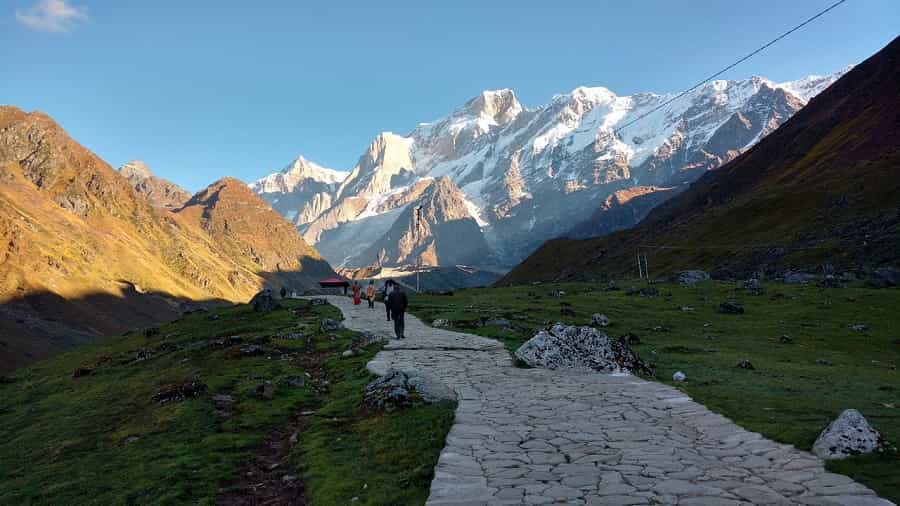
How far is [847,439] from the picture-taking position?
32.2 feet

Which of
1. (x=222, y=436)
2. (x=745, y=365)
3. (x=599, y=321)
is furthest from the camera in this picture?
(x=599, y=321)

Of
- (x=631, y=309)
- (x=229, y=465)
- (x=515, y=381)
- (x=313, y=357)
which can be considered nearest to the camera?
(x=229, y=465)

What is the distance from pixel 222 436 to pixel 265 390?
4.62m

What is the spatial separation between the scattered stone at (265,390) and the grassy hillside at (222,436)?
0.42ft

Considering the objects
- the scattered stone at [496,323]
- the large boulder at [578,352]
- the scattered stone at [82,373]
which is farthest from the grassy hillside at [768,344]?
the scattered stone at [82,373]

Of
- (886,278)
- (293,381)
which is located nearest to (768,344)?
(293,381)

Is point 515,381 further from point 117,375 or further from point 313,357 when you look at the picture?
point 117,375

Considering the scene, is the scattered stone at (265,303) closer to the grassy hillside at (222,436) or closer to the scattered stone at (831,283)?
the grassy hillside at (222,436)

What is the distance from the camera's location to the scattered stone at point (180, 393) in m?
19.8

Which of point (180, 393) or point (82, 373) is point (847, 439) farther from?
point (82, 373)

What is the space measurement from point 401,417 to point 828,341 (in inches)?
1094

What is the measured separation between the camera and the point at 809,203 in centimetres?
11338

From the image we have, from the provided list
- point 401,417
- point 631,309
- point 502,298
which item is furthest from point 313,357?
point 502,298

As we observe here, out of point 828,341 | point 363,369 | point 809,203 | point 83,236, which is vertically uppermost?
point 83,236
